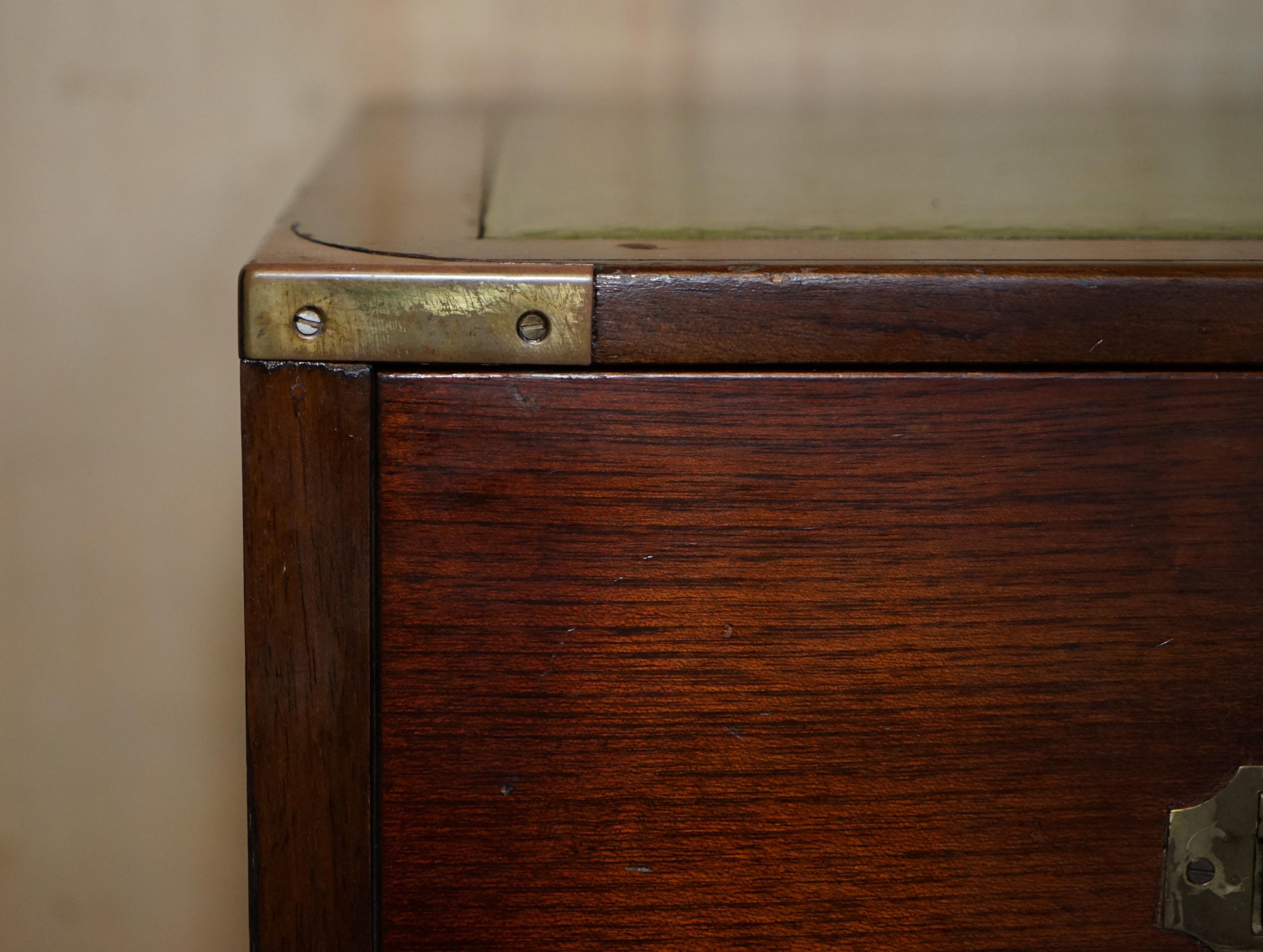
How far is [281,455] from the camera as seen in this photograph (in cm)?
32

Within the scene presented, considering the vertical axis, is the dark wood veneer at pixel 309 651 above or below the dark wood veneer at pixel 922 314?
below

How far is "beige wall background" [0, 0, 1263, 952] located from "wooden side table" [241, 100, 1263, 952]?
41 cm

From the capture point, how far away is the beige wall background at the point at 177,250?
708mm

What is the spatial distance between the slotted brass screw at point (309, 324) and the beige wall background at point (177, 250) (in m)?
0.45

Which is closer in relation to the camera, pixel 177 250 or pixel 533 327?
pixel 533 327

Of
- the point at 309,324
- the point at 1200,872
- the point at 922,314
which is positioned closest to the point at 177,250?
the point at 309,324

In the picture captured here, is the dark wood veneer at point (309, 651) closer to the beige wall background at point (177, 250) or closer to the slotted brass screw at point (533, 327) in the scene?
the slotted brass screw at point (533, 327)

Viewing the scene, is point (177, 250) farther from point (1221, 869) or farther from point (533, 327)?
point (1221, 869)

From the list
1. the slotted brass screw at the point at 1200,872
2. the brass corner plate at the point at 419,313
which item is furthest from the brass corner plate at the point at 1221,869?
the brass corner plate at the point at 419,313

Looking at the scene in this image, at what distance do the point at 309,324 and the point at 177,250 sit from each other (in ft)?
1.57

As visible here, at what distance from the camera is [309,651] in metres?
0.33

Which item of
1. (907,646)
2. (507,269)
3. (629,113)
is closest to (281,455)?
(507,269)

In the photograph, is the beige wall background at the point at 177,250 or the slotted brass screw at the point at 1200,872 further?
the beige wall background at the point at 177,250

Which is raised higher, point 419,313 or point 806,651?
point 419,313
